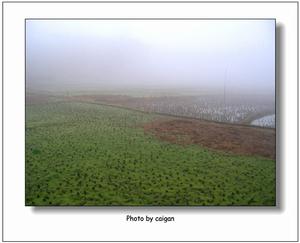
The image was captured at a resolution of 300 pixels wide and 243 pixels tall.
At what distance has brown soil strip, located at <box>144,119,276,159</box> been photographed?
4.73 m

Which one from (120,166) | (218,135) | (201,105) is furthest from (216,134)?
(120,166)

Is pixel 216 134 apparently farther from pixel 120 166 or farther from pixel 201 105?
pixel 120 166

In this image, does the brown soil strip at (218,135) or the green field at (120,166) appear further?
the brown soil strip at (218,135)

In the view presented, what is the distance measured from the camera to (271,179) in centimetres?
469

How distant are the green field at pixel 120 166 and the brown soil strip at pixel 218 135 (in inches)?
3.5

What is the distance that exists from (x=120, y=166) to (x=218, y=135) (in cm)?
132

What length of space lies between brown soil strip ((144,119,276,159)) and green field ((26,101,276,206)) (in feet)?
0.29

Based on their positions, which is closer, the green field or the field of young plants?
the green field

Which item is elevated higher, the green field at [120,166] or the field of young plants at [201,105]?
the field of young plants at [201,105]

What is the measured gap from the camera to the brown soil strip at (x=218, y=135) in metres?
4.73

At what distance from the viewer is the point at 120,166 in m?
4.70

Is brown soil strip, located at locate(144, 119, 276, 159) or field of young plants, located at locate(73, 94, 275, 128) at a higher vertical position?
field of young plants, located at locate(73, 94, 275, 128)
